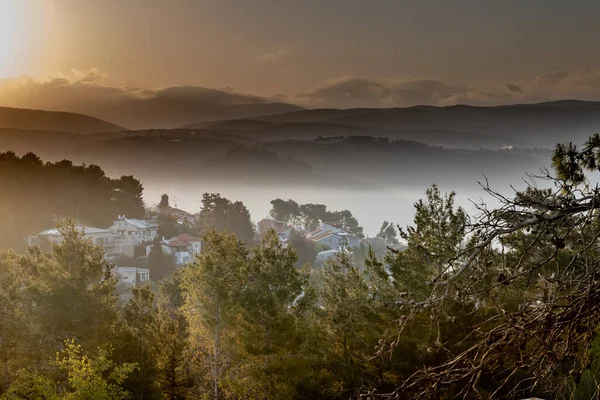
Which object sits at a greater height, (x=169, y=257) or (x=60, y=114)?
(x=60, y=114)

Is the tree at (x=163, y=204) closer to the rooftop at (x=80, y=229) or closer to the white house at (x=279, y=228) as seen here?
the white house at (x=279, y=228)

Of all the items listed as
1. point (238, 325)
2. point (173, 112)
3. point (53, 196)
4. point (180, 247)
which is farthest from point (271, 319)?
point (173, 112)

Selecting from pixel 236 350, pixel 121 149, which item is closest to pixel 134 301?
pixel 236 350

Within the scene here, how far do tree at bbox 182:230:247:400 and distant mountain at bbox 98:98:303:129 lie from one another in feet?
441

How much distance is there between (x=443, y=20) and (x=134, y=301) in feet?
166

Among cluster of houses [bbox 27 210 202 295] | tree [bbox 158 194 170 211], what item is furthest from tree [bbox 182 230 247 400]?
tree [bbox 158 194 170 211]

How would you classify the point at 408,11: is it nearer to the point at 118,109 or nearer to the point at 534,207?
the point at 534,207

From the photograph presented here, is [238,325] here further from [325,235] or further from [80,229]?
[325,235]

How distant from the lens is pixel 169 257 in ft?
136

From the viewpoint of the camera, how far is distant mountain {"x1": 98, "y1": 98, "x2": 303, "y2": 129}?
138875 mm

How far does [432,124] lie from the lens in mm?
176500

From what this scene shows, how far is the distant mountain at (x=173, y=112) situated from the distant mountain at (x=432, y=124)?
3917 millimetres

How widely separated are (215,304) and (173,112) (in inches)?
5981

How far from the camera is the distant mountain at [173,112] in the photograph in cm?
13888
